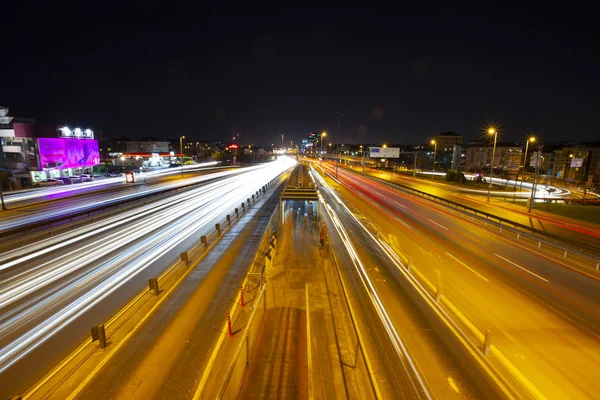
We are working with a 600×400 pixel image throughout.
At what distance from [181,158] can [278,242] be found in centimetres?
9033

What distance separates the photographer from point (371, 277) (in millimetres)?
14258

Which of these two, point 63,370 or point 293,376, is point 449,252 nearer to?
point 293,376

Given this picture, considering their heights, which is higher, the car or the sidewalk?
the car

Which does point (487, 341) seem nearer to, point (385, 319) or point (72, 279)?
point (385, 319)

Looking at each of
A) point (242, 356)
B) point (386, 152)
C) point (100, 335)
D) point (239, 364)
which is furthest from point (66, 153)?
point (386, 152)

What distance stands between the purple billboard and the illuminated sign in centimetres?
153

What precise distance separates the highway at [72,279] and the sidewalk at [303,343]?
6388mm

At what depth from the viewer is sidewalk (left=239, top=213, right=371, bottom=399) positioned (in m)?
7.60

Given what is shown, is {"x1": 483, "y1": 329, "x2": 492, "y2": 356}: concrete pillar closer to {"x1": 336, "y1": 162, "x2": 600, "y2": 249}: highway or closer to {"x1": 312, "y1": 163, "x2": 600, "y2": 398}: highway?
{"x1": 312, "y1": 163, "x2": 600, "y2": 398}: highway

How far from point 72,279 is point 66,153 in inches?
2075

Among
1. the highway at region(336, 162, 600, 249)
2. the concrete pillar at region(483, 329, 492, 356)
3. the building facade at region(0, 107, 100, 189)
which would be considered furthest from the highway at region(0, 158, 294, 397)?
the building facade at region(0, 107, 100, 189)

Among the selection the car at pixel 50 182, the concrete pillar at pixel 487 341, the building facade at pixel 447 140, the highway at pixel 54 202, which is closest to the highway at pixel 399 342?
the concrete pillar at pixel 487 341

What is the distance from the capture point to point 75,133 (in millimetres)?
56688

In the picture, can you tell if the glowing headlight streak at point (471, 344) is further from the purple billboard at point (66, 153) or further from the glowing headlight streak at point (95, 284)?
the purple billboard at point (66, 153)
